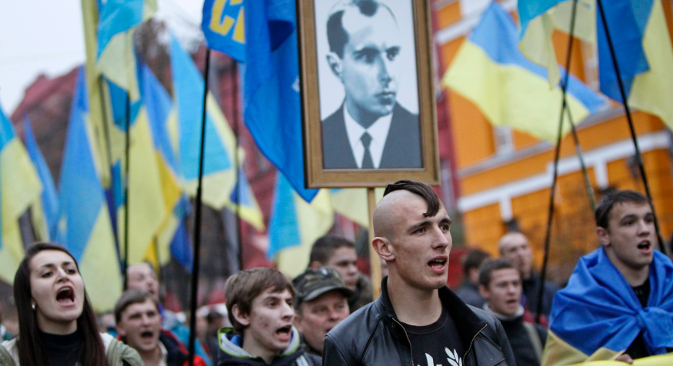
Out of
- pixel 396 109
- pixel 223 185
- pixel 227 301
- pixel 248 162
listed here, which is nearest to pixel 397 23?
pixel 396 109

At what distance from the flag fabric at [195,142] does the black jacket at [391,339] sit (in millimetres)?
7238

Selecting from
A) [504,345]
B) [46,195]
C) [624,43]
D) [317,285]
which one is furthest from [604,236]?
[46,195]

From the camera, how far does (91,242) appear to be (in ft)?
32.2

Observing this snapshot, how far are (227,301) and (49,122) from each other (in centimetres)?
2595

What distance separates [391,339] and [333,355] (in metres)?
0.23

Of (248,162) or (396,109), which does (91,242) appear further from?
(248,162)

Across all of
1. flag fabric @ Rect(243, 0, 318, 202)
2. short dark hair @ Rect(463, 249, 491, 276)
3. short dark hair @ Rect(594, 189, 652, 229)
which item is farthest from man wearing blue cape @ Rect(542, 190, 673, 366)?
short dark hair @ Rect(463, 249, 491, 276)

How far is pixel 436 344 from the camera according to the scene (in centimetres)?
297

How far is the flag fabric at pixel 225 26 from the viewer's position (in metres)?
5.55

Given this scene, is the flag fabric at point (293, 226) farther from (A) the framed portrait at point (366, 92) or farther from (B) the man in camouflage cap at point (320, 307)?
(A) the framed portrait at point (366, 92)

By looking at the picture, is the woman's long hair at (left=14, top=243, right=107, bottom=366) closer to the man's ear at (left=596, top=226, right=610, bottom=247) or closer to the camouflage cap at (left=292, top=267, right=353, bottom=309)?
Answer: the camouflage cap at (left=292, top=267, right=353, bottom=309)

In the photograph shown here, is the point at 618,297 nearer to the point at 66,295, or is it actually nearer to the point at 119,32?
the point at 66,295

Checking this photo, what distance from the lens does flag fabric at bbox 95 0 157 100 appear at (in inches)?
241

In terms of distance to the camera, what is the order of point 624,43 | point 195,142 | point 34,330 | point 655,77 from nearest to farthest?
point 34,330
point 655,77
point 624,43
point 195,142
